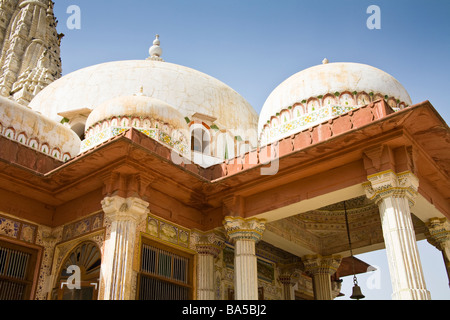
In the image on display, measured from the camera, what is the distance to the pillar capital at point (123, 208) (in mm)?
7488

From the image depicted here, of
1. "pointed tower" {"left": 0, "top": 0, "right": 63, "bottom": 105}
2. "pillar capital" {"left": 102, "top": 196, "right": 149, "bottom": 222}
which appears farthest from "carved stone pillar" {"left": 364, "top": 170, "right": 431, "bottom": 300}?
"pointed tower" {"left": 0, "top": 0, "right": 63, "bottom": 105}

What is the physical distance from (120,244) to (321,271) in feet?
16.7

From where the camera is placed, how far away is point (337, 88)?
9062mm

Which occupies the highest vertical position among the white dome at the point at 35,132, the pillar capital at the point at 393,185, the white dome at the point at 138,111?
the white dome at the point at 138,111

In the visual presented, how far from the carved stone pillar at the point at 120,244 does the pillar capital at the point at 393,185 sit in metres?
3.55

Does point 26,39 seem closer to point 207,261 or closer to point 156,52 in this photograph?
point 156,52

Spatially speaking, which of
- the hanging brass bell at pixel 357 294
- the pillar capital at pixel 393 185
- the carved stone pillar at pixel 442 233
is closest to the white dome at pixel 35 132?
the pillar capital at pixel 393 185

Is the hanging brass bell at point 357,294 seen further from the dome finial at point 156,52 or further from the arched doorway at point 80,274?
the dome finial at point 156,52

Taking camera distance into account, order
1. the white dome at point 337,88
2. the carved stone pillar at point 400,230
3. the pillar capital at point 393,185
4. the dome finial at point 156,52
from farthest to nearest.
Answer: the dome finial at point 156,52 → the white dome at point 337,88 → the pillar capital at point 393,185 → the carved stone pillar at point 400,230

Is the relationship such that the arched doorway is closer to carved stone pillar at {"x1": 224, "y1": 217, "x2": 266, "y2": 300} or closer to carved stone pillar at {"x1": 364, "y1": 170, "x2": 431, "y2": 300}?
carved stone pillar at {"x1": 224, "y1": 217, "x2": 266, "y2": 300}

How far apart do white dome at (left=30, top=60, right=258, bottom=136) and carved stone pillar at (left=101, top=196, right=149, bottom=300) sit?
5124mm

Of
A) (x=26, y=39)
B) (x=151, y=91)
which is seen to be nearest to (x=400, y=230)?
(x=151, y=91)

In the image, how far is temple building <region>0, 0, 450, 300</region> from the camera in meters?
7.04

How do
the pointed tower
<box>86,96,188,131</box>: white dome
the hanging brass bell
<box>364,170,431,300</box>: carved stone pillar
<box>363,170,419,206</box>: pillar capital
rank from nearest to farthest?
<box>364,170,431,300</box>: carved stone pillar
<box>363,170,419,206</box>: pillar capital
the hanging brass bell
<box>86,96,188,131</box>: white dome
the pointed tower
